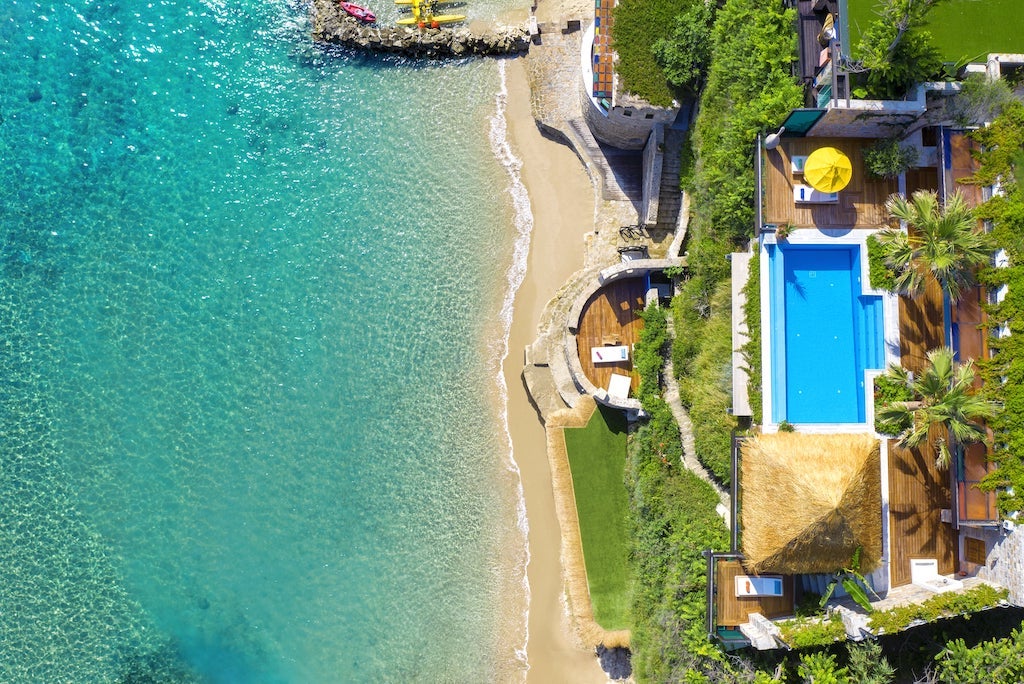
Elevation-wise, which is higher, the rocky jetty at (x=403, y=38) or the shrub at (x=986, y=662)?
the rocky jetty at (x=403, y=38)

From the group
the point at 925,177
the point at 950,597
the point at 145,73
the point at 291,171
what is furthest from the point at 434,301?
the point at 950,597

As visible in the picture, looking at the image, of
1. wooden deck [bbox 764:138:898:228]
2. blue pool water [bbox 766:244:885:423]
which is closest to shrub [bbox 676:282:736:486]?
blue pool water [bbox 766:244:885:423]

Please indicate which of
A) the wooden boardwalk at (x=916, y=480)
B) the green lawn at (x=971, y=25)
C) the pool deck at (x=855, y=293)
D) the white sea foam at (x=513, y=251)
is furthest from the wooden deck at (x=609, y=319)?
the green lawn at (x=971, y=25)

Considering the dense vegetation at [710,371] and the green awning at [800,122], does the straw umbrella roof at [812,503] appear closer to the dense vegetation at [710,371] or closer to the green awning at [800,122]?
the dense vegetation at [710,371]

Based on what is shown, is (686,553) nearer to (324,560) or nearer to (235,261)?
(324,560)

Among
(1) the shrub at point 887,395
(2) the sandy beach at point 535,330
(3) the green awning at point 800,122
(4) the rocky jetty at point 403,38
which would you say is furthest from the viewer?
(4) the rocky jetty at point 403,38

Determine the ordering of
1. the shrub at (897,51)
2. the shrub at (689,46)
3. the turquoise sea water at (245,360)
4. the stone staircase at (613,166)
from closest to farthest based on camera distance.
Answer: the shrub at (897,51)
the shrub at (689,46)
the turquoise sea water at (245,360)
the stone staircase at (613,166)

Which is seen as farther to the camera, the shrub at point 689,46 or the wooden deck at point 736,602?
the shrub at point 689,46
